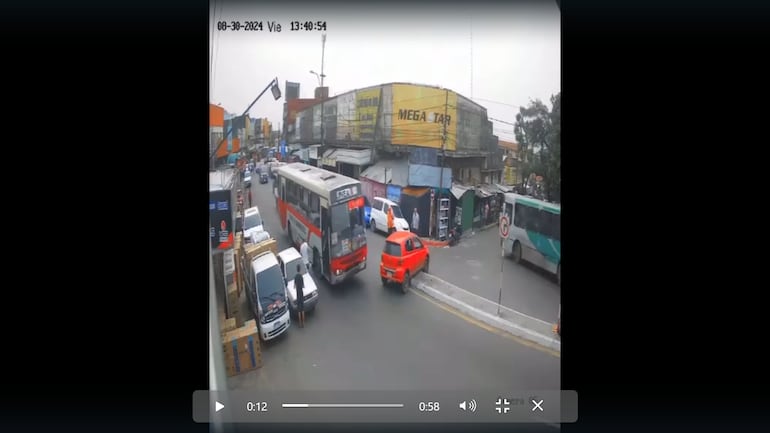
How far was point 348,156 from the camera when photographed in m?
2.25

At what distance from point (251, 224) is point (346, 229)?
1.67 ft

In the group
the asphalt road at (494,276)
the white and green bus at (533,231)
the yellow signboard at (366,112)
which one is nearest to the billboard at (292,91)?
the yellow signboard at (366,112)

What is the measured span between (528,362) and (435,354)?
1.65 feet

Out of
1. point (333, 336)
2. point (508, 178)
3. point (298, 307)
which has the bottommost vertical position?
point (333, 336)

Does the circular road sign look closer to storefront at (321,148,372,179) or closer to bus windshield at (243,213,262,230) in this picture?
storefront at (321,148,372,179)

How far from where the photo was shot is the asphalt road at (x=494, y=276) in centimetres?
223

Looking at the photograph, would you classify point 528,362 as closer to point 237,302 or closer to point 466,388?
point 466,388

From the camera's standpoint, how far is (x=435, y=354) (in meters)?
2.19

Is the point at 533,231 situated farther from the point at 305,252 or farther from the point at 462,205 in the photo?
the point at 305,252

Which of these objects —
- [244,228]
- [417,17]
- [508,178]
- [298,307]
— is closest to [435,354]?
[298,307]

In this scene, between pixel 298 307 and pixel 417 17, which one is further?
pixel 417 17

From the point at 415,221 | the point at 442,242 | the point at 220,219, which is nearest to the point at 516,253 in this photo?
the point at 442,242

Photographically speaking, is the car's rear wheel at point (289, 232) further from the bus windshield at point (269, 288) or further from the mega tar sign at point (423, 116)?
the mega tar sign at point (423, 116)

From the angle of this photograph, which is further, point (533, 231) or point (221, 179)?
point (533, 231)
